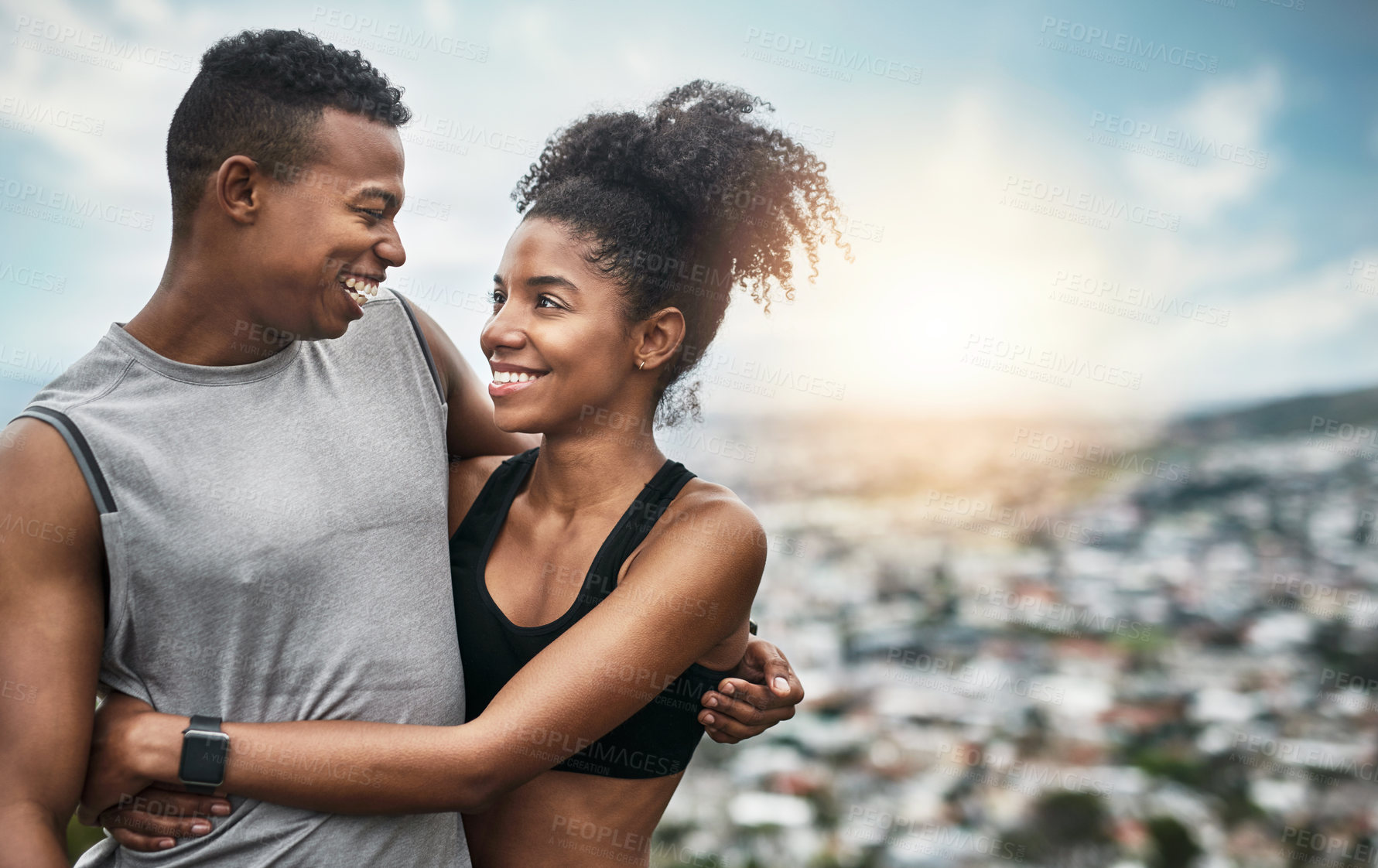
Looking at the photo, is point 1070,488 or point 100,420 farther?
point 1070,488

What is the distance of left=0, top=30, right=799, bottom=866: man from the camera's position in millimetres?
1600

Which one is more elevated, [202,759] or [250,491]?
[250,491]

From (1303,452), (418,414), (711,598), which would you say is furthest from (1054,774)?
(1303,452)

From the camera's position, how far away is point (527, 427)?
2.06 meters

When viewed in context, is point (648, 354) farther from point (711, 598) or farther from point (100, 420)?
point (100, 420)

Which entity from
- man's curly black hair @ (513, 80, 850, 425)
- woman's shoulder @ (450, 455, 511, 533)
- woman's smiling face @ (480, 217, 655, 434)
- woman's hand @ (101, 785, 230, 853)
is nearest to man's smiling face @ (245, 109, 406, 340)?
woman's smiling face @ (480, 217, 655, 434)

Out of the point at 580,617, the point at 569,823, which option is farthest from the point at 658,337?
the point at 569,823

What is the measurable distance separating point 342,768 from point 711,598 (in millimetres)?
702

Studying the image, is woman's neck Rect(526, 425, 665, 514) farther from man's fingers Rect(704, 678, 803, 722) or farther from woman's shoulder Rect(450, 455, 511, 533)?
man's fingers Rect(704, 678, 803, 722)

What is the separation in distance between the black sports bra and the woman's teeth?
542 millimetres

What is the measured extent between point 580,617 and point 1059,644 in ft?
15.1

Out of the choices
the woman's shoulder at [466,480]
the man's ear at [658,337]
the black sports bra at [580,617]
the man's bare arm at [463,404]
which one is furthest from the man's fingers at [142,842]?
the man's ear at [658,337]

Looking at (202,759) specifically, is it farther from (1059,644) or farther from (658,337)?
(1059,644)

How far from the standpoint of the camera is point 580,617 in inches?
78.3
